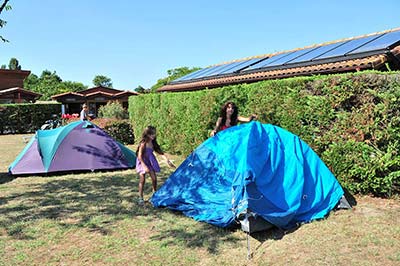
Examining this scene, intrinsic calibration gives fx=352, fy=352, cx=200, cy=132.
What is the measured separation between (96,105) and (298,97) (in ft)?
90.3

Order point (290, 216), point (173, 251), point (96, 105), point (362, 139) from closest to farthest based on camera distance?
point (173, 251) → point (290, 216) → point (362, 139) → point (96, 105)

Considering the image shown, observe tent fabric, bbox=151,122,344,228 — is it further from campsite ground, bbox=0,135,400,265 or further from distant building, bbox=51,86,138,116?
distant building, bbox=51,86,138,116

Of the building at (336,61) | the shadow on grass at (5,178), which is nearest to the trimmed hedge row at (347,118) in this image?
the building at (336,61)

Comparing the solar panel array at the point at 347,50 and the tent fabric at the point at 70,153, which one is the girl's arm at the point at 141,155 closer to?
the tent fabric at the point at 70,153

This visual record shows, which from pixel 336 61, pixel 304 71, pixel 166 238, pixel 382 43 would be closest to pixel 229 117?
pixel 166 238

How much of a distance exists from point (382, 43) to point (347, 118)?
11.6 feet

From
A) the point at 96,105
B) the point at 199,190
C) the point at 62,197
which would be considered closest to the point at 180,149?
the point at 62,197

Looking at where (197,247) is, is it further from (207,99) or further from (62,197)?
(207,99)

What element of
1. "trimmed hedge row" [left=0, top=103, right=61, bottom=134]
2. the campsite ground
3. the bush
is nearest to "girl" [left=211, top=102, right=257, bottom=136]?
the campsite ground

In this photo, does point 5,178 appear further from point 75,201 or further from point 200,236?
point 200,236

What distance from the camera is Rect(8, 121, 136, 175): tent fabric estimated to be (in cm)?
837

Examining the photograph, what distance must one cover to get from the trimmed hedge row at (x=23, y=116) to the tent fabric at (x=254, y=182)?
2029 centimetres

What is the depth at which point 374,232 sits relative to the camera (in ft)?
14.4

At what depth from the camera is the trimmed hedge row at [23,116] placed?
2227cm
